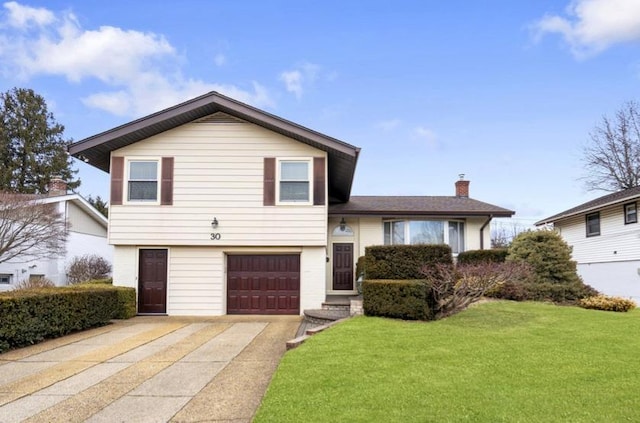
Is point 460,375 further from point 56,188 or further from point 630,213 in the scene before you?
point 56,188

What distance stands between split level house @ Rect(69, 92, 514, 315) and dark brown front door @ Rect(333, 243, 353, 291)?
8.26 ft

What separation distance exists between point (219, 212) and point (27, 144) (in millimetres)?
32933

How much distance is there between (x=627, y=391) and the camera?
17.5 ft

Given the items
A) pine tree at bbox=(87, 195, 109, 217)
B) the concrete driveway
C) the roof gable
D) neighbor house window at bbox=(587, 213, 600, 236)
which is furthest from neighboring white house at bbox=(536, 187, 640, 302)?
pine tree at bbox=(87, 195, 109, 217)

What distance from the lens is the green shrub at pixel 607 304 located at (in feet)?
42.2

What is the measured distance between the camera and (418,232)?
1734cm

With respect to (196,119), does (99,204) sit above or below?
above

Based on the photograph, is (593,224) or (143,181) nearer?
(143,181)

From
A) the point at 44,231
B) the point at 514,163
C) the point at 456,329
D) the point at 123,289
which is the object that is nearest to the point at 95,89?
the point at 44,231

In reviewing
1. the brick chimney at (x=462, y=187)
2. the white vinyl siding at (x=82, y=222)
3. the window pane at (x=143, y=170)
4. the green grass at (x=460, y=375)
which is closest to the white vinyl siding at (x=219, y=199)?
the window pane at (x=143, y=170)

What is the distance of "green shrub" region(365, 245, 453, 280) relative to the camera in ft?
38.5

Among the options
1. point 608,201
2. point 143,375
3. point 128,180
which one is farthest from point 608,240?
point 143,375

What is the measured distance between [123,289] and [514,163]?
62.1ft

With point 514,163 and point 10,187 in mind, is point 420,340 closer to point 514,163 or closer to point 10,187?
point 514,163
